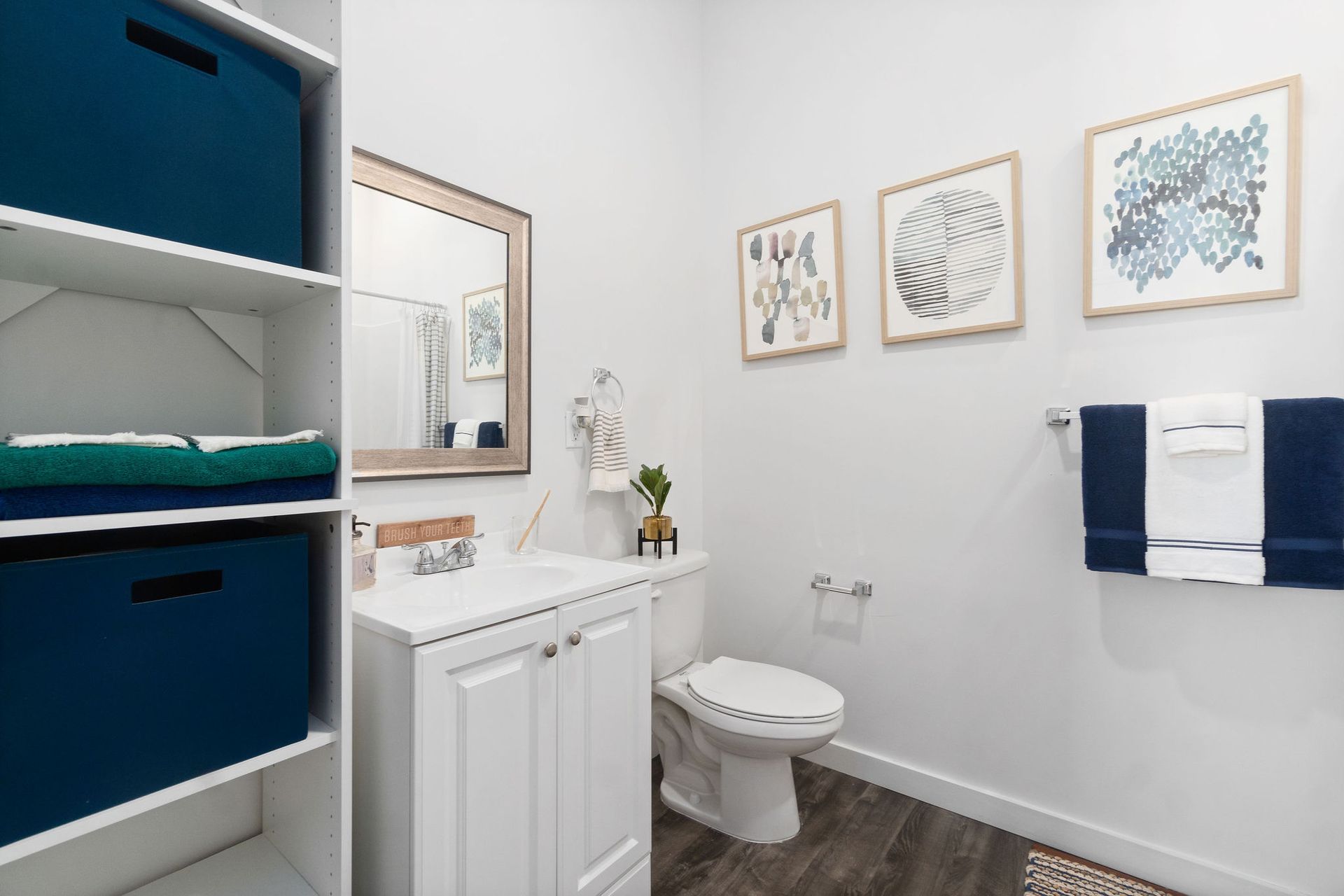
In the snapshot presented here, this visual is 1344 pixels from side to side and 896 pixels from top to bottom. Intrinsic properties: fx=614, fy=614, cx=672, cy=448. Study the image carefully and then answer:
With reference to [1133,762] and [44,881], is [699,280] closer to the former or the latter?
[1133,762]

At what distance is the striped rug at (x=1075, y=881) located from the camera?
5.22ft

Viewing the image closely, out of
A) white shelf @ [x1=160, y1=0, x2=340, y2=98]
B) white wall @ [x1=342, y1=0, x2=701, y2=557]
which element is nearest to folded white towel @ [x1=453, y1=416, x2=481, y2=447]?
white wall @ [x1=342, y1=0, x2=701, y2=557]

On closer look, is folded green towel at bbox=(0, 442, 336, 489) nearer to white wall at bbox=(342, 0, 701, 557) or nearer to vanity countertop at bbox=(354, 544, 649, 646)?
vanity countertop at bbox=(354, 544, 649, 646)

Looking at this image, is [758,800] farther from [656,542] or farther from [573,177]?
[573,177]

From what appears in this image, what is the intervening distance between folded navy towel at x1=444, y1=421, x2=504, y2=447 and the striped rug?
1.85 m

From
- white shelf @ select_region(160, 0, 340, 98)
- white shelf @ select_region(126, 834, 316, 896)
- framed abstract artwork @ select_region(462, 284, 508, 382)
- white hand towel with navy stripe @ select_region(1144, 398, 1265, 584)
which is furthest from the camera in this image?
framed abstract artwork @ select_region(462, 284, 508, 382)

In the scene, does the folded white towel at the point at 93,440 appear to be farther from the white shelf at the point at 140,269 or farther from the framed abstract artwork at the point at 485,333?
the framed abstract artwork at the point at 485,333

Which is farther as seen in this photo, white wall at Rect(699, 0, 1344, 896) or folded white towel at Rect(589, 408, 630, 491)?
folded white towel at Rect(589, 408, 630, 491)

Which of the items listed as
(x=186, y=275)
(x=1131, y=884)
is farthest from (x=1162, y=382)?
(x=186, y=275)

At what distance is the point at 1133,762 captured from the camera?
1675mm

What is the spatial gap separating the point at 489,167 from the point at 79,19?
3.46 ft

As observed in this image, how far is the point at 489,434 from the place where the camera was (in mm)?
1746

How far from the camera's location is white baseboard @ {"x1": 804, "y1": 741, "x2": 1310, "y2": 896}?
1559 mm

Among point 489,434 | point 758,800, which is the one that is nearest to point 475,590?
point 489,434
